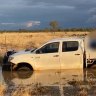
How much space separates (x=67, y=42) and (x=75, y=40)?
40cm

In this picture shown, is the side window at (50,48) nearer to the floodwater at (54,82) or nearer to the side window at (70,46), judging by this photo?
the side window at (70,46)

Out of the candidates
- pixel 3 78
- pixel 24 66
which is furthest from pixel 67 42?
pixel 3 78

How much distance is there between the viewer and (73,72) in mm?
20094

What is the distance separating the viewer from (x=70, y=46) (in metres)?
20.7

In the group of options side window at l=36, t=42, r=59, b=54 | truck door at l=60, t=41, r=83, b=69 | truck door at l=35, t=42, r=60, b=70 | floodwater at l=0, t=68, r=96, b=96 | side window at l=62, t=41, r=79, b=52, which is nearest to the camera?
floodwater at l=0, t=68, r=96, b=96

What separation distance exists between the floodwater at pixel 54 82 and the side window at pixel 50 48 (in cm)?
98

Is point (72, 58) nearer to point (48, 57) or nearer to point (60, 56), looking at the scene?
point (60, 56)

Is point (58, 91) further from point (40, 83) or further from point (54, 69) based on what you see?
point (54, 69)

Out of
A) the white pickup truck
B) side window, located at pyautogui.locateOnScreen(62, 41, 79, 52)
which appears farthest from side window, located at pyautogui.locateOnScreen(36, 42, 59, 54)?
side window, located at pyautogui.locateOnScreen(62, 41, 79, 52)

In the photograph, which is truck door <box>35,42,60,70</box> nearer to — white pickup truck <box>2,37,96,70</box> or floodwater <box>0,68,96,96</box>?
white pickup truck <box>2,37,96,70</box>

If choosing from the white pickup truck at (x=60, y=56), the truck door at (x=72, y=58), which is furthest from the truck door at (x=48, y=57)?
the truck door at (x=72, y=58)

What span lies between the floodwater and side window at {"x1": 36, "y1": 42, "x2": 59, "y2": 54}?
981 millimetres

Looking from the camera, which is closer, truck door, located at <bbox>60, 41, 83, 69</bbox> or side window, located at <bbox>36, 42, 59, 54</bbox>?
truck door, located at <bbox>60, 41, 83, 69</bbox>

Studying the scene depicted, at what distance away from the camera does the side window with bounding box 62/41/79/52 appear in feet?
67.2
